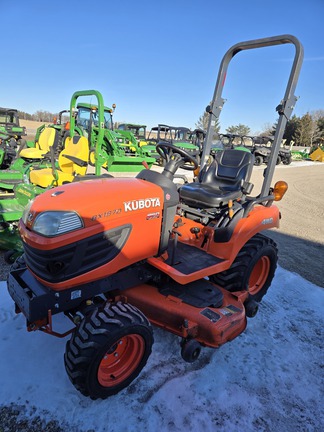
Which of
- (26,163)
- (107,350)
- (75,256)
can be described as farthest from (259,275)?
(26,163)

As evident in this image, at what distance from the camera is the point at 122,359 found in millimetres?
1991

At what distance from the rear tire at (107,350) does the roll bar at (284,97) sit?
1853 mm

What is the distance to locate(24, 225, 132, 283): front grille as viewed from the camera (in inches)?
66.9

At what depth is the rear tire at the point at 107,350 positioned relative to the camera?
65.4 inches

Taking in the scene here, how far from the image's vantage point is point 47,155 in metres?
6.09

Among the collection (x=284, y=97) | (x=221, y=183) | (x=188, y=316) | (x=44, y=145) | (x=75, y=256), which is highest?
(x=284, y=97)

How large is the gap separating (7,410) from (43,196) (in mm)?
1238

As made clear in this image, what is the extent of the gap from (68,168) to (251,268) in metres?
3.45

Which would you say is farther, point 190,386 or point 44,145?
point 44,145

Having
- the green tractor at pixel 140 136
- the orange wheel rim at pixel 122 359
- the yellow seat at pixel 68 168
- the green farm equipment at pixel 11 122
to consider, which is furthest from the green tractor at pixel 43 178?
the green tractor at pixel 140 136

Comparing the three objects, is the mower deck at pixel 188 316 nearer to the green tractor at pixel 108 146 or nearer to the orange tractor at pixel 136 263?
the orange tractor at pixel 136 263

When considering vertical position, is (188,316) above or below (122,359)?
above

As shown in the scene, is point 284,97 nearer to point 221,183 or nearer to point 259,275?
point 221,183

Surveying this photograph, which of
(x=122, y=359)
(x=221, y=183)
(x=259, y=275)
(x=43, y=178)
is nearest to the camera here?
(x=122, y=359)
